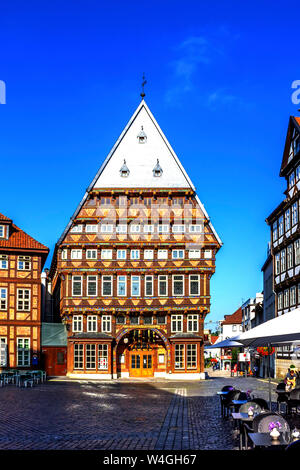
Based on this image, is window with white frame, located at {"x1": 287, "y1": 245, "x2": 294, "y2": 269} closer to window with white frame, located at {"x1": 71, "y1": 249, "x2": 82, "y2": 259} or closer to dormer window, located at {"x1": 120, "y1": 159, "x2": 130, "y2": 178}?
dormer window, located at {"x1": 120, "y1": 159, "x2": 130, "y2": 178}

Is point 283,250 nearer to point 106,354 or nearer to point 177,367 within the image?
point 177,367

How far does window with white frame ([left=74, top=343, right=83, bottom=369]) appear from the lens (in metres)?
48.7

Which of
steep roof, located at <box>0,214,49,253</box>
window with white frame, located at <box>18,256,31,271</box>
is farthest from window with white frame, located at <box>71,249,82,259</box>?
window with white frame, located at <box>18,256,31,271</box>

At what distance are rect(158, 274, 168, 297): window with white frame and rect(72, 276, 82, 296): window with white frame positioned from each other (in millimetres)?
6163

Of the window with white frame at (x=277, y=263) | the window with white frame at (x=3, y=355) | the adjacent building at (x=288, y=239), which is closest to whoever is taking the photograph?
the adjacent building at (x=288, y=239)

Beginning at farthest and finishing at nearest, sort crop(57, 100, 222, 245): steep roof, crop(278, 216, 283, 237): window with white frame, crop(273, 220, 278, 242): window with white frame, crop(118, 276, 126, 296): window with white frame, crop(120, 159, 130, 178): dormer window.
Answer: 1. crop(120, 159, 130, 178): dormer window
2. crop(57, 100, 222, 245): steep roof
3. crop(118, 276, 126, 296): window with white frame
4. crop(273, 220, 278, 242): window with white frame
5. crop(278, 216, 283, 237): window with white frame

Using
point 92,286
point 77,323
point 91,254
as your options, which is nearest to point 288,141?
point 91,254

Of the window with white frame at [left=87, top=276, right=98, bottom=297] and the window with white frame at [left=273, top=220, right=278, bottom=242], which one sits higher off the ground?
the window with white frame at [left=273, top=220, right=278, bottom=242]

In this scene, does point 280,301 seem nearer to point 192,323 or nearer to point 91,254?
point 192,323

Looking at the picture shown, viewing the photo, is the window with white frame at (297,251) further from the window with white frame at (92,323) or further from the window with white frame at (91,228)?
the window with white frame at (92,323)

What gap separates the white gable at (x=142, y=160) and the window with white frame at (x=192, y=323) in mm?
10100

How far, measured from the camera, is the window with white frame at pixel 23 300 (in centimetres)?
4878

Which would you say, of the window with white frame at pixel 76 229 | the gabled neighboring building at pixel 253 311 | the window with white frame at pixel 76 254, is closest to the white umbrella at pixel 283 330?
the window with white frame at pixel 76 254

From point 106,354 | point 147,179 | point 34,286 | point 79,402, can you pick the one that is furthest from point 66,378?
point 79,402
